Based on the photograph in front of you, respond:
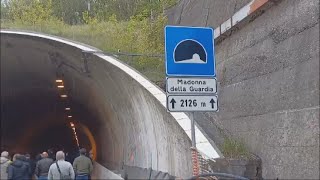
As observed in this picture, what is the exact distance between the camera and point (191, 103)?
21.4 ft

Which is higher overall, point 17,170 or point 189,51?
point 189,51

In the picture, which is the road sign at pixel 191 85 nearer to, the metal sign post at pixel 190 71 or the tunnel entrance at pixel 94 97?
the metal sign post at pixel 190 71

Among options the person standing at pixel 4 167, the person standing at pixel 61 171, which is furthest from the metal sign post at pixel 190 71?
the person standing at pixel 4 167

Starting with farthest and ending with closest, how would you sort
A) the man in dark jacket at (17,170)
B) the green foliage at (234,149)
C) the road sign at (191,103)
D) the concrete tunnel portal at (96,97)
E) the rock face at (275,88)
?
the man in dark jacket at (17,170)
the concrete tunnel portal at (96,97)
the green foliage at (234,149)
the rock face at (275,88)
the road sign at (191,103)

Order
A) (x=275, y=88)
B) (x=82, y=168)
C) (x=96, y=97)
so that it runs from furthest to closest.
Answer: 1. (x=96, y=97)
2. (x=82, y=168)
3. (x=275, y=88)

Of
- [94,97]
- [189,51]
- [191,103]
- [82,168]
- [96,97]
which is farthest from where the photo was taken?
[94,97]

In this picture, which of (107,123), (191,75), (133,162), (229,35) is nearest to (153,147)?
(133,162)

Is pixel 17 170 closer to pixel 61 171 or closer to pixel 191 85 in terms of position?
pixel 61 171

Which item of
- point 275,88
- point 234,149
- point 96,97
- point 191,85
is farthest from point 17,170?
point 191,85

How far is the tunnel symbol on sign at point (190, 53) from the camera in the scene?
21.9 ft

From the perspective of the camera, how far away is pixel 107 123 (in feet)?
76.4

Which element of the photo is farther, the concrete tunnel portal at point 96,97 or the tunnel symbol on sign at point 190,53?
the concrete tunnel portal at point 96,97

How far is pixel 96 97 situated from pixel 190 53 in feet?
50.6

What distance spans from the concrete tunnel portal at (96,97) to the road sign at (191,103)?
3.62 metres
